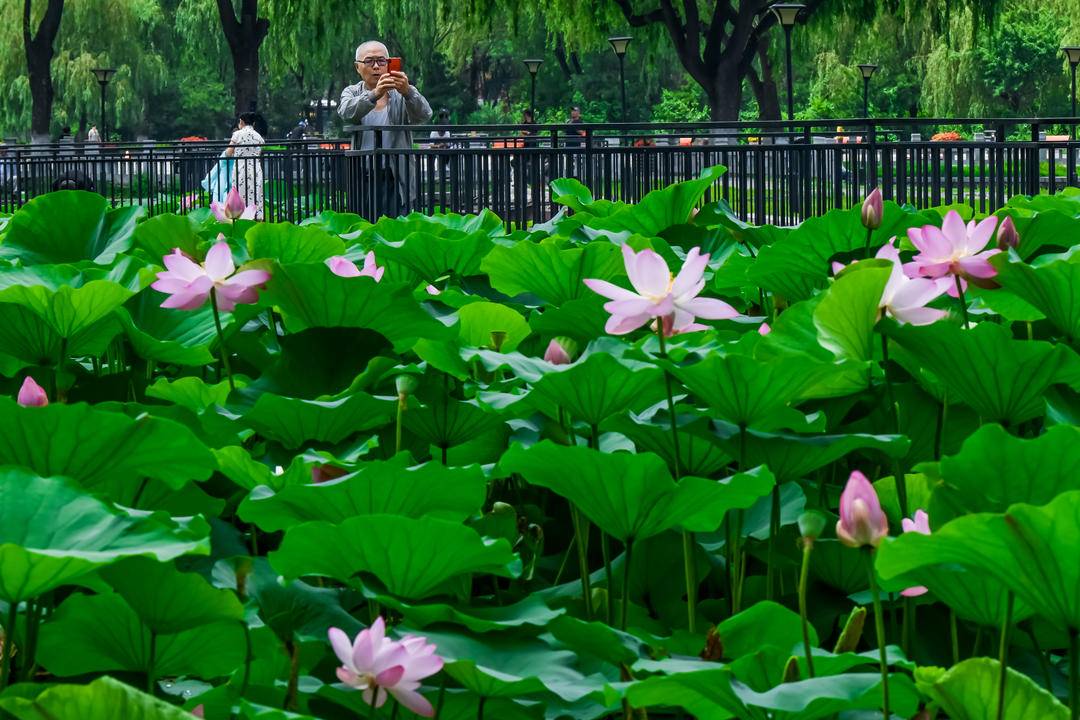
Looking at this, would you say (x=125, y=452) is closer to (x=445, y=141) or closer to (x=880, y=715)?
(x=880, y=715)

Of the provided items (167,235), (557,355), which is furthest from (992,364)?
(167,235)

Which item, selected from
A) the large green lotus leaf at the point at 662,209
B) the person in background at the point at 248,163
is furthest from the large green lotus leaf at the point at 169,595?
the person in background at the point at 248,163

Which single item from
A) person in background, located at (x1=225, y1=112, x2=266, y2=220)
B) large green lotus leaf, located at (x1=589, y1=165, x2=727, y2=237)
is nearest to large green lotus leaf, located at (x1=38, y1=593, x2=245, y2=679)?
large green lotus leaf, located at (x1=589, y1=165, x2=727, y2=237)

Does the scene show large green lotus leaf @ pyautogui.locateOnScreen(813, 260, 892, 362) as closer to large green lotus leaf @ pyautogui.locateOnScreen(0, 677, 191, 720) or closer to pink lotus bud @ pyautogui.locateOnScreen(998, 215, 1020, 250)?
pink lotus bud @ pyautogui.locateOnScreen(998, 215, 1020, 250)

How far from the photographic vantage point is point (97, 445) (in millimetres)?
1268

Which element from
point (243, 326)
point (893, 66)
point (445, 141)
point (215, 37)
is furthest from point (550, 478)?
point (893, 66)

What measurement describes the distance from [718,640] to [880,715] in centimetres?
14

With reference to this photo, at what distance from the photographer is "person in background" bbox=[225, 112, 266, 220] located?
45.0 feet

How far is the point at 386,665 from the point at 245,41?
31.0 metres

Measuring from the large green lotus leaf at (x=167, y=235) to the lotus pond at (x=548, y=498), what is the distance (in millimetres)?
386

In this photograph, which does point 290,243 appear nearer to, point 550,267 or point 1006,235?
point 550,267

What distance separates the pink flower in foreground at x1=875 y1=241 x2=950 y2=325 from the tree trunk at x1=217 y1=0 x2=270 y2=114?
2981 centimetres

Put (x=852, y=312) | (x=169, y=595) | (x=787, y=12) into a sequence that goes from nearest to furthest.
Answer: (x=169, y=595) < (x=852, y=312) < (x=787, y=12)

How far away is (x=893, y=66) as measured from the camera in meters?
50.1
